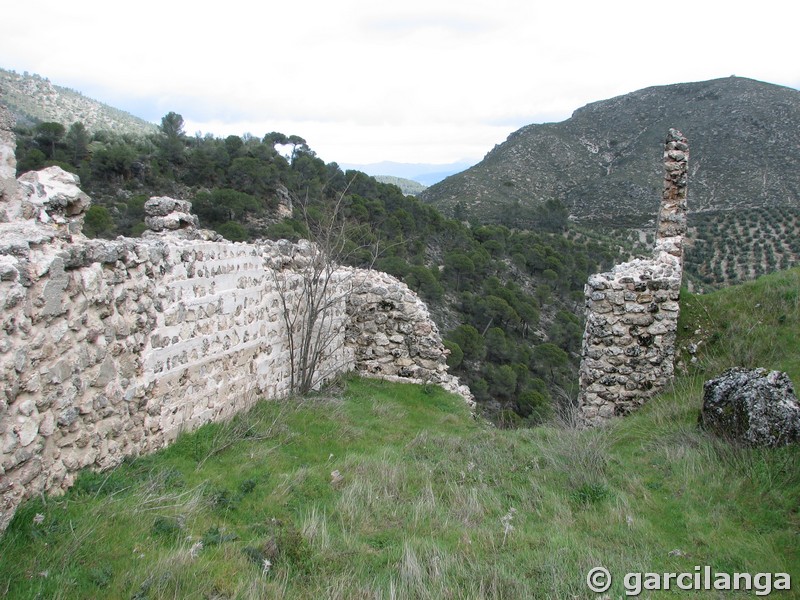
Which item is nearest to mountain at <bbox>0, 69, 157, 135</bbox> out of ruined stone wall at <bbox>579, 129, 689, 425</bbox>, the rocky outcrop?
ruined stone wall at <bbox>579, 129, 689, 425</bbox>

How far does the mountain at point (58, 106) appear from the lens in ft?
122

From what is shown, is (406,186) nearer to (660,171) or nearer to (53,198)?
(660,171)

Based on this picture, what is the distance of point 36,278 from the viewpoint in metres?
4.18

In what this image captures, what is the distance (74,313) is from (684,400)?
653cm

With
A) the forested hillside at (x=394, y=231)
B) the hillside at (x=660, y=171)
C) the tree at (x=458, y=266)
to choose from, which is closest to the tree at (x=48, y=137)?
the forested hillside at (x=394, y=231)

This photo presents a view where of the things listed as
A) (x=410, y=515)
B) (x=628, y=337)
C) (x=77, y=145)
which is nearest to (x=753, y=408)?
(x=628, y=337)

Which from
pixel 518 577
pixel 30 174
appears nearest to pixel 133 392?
pixel 30 174

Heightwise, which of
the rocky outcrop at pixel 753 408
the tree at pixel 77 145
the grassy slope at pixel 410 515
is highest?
the tree at pixel 77 145

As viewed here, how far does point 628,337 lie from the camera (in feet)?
26.6

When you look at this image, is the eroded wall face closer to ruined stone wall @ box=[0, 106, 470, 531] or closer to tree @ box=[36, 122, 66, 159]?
ruined stone wall @ box=[0, 106, 470, 531]

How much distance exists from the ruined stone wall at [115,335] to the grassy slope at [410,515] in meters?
0.33

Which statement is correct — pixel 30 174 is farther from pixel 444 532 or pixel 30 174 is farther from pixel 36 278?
pixel 444 532

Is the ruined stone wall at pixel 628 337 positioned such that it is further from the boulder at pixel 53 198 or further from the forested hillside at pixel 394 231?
the boulder at pixel 53 198

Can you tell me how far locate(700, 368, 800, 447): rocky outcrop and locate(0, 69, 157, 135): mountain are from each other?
117 feet
